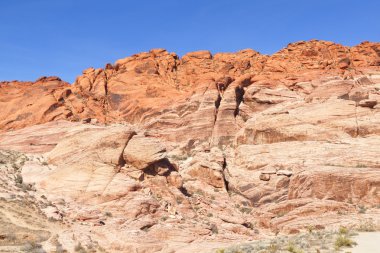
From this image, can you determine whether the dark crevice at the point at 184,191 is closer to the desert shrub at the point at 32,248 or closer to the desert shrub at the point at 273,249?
the desert shrub at the point at 32,248

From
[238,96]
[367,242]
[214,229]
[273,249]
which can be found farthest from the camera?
[238,96]

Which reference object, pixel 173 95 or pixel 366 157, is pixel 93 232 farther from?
pixel 173 95

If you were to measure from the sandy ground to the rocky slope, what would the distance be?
1031cm

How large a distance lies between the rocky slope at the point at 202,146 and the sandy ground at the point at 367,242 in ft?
33.8

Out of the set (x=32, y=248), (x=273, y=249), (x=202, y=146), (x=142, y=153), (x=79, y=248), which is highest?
(x=202, y=146)

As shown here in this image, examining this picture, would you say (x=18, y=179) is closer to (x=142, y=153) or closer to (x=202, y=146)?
(x=142, y=153)

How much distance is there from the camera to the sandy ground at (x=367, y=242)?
16.8 m

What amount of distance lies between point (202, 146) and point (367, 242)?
112ft

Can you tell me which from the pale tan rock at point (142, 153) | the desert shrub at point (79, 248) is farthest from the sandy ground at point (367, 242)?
the pale tan rock at point (142, 153)

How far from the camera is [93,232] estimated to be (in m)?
27.3

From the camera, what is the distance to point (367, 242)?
1828 cm

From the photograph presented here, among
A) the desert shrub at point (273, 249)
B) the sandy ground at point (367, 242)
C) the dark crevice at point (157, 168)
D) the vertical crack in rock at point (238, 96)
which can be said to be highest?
the vertical crack in rock at point (238, 96)

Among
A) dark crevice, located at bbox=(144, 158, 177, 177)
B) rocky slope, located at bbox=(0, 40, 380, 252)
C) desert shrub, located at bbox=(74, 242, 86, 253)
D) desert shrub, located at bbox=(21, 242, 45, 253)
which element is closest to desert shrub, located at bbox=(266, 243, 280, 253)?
rocky slope, located at bbox=(0, 40, 380, 252)

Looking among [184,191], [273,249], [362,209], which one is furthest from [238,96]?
[273,249]
